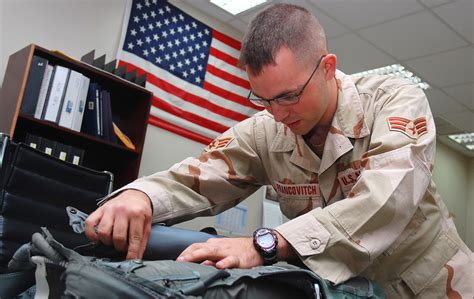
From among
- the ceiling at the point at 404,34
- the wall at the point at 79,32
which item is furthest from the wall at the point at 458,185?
the wall at the point at 79,32

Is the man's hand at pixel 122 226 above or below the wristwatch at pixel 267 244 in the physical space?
below

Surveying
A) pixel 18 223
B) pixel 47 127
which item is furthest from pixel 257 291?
pixel 47 127

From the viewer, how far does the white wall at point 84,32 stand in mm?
2457

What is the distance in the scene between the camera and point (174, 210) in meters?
0.88

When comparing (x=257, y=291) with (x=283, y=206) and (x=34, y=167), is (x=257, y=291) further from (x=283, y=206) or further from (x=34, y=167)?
(x=34, y=167)

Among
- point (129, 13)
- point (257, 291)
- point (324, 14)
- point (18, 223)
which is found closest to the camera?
point (257, 291)

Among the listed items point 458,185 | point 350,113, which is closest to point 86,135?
point 350,113

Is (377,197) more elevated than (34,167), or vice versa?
(377,197)

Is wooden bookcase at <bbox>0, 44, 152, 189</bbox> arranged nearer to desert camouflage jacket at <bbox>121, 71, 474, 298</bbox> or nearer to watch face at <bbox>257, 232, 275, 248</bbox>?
desert camouflage jacket at <bbox>121, 71, 474, 298</bbox>

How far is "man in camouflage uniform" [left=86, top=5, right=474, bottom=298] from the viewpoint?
68 centimetres

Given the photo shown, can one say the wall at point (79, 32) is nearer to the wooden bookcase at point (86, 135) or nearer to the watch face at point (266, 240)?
the wooden bookcase at point (86, 135)

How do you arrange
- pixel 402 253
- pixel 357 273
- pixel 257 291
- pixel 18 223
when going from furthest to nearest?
pixel 18 223 < pixel 402 253 < pixel 357 273 < pixel 257 291

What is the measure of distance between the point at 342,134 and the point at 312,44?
0.20 meters

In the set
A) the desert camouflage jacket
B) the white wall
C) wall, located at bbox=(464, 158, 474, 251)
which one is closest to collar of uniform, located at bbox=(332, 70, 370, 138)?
the desert camouflage jacket
